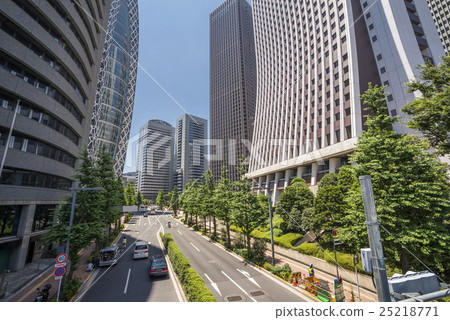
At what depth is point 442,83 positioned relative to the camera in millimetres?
14289

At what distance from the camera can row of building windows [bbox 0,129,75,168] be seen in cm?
Result: 1919

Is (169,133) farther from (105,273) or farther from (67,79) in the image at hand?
(105,273)

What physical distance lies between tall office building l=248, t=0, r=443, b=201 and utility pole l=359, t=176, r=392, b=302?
3229cm

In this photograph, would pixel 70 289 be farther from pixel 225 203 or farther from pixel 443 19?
pixel 443 19

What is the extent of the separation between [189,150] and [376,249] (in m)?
A: 161

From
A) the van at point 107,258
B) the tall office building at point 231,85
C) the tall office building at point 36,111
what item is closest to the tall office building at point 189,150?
the tall office building at point 231,85

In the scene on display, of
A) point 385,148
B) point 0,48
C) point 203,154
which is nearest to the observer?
point 385,148

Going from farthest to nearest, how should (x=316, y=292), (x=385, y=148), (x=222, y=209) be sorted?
1. (x=222, y=209)
2. (x=316, y=292)
3. (x=385, y=148)

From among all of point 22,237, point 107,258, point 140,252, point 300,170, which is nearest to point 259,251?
point 140,252

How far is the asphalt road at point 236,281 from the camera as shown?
43.0 ft

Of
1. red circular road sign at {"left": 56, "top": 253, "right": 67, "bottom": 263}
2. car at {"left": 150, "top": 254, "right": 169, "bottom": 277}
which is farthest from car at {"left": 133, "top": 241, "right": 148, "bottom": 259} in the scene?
red circular road sign at {"left": 56, "top": 253, "right": 67, "bottom": 263}

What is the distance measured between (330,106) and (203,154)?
122 metres

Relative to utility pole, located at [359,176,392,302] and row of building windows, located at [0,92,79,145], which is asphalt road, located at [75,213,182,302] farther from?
row of building windows, located at [0,92,79,145]

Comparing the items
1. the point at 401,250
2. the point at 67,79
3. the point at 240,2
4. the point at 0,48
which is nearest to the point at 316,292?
the point at 401,250
